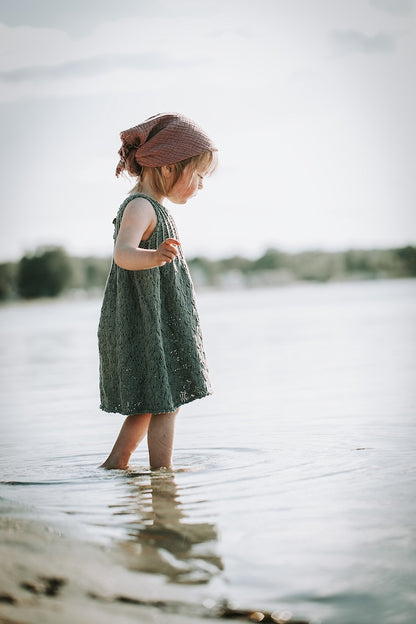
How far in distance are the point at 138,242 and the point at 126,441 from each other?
2.69ft

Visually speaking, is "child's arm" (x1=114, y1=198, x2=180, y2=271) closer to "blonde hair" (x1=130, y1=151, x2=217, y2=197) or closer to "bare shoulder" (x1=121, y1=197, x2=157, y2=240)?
"bare shoulder" (x1=121, y1=197, x2=157, y2=240)

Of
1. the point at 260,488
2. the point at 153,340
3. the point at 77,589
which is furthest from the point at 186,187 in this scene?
the point at 77,589

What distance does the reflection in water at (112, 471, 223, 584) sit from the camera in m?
1.99

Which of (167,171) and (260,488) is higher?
(167,171)

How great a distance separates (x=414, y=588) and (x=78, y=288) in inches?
3215

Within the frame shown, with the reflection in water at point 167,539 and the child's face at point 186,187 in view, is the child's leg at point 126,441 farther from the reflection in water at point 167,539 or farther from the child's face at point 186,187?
the child's face at point 186,187

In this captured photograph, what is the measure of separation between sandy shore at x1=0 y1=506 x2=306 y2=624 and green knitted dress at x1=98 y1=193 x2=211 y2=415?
3.92ft

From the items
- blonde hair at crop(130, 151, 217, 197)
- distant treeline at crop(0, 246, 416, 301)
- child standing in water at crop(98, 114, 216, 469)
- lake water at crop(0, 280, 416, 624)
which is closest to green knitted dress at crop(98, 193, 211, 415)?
child standing in water at crop(98, 114, 216, 469)

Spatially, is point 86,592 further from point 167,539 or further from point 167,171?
point 167,171

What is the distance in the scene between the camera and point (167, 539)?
227 centimetres

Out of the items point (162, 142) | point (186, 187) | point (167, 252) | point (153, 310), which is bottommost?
point (153, 310)

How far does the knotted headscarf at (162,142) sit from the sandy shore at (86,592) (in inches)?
70.7

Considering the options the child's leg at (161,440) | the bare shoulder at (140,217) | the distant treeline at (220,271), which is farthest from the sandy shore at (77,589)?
the distant treeline at (220,271)

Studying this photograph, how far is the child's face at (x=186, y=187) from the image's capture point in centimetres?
357
